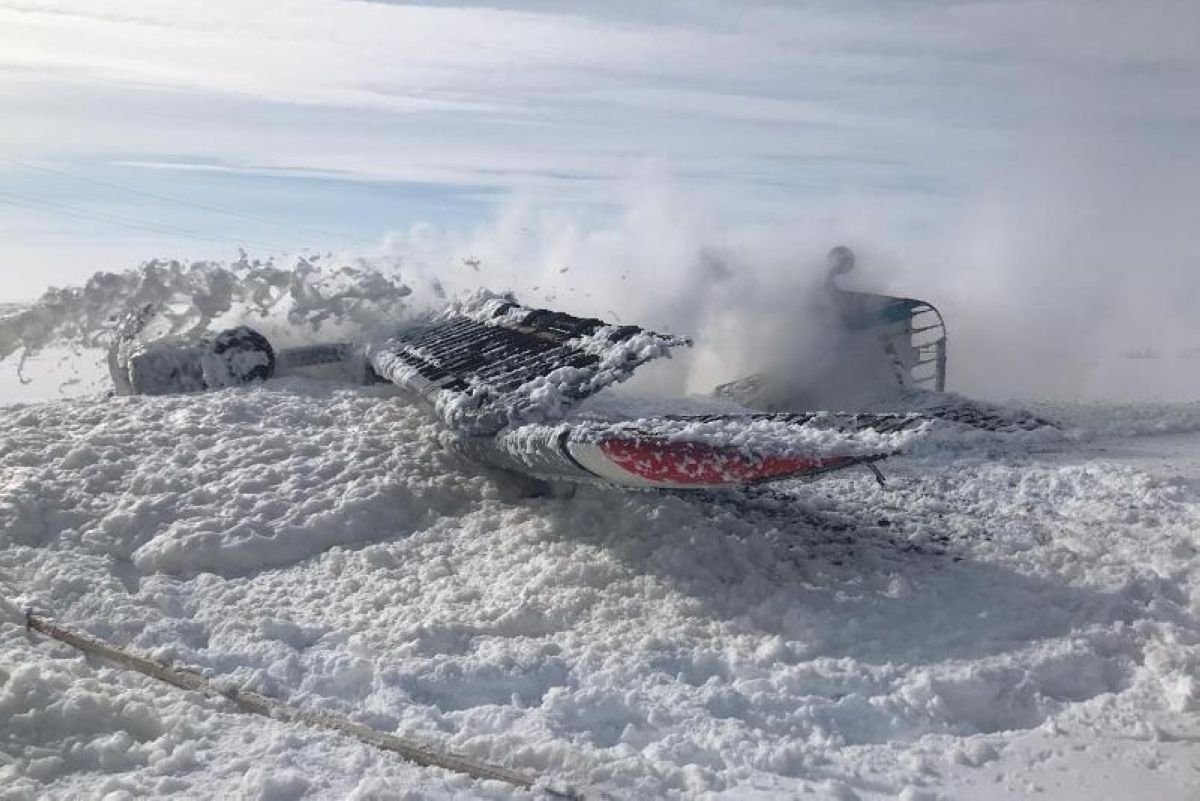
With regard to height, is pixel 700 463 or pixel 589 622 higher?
pixel 700 463

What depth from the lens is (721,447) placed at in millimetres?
5160

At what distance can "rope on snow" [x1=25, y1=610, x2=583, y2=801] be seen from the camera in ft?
12.8

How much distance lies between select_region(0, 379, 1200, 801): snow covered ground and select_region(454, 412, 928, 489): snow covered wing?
0.73 metres

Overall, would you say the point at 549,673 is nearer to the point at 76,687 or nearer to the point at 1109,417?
the point at 76,687

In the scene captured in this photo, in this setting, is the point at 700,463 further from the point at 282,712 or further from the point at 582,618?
the point at 282,712

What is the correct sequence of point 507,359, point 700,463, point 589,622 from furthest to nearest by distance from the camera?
point 507,359 → point 589,622 → point 700,463

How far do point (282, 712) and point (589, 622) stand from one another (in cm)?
A: 165

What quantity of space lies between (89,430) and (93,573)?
2.65 metres

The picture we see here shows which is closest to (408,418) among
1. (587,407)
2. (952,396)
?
(587,407)

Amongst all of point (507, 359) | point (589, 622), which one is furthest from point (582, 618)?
point (507, 359)

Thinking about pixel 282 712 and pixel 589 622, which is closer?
pixel 282 712

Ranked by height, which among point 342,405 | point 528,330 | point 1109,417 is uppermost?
point 528,330

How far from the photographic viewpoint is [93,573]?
6.04m

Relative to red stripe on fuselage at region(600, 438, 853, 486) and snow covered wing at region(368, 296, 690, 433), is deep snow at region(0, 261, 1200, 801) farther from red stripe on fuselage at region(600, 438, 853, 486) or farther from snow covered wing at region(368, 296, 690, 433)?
red stripe on fuselage at region(600, 438, 853, 486)
